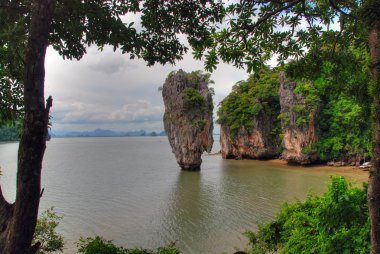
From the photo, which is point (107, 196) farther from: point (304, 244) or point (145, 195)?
point (304, 244)

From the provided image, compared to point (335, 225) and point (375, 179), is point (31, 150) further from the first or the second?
point (335, 225)

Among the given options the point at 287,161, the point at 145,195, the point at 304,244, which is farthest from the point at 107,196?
the point at 287,161

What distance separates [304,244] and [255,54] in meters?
3.45

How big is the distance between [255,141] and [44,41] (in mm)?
38759

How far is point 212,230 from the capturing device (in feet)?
42.6

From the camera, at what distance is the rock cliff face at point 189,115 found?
3008 cm

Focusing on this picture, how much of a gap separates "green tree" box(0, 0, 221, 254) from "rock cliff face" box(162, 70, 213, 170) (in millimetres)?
24965

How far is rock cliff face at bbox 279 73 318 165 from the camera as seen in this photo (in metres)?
32.5

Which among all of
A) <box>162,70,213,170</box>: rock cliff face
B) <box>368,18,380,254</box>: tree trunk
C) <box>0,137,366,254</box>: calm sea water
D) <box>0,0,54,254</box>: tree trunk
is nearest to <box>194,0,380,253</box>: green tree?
<box>368,18,380,254</box>: tree trunk

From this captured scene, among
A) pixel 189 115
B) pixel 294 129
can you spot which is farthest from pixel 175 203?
pixel 294 129

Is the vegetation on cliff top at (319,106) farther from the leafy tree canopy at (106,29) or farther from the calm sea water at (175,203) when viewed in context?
the calm sea water at (175,203)

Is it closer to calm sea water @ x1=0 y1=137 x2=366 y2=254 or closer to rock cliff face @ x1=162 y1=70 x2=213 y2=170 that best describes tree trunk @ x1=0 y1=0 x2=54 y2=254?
calm sea water @ x1=0 y1=137 x2=366 y2=254

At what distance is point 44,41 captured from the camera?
3227 mm

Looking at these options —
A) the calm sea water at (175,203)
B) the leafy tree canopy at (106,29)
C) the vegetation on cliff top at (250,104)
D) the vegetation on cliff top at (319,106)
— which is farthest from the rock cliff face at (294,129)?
the leafy tree canopy at (106,29)
